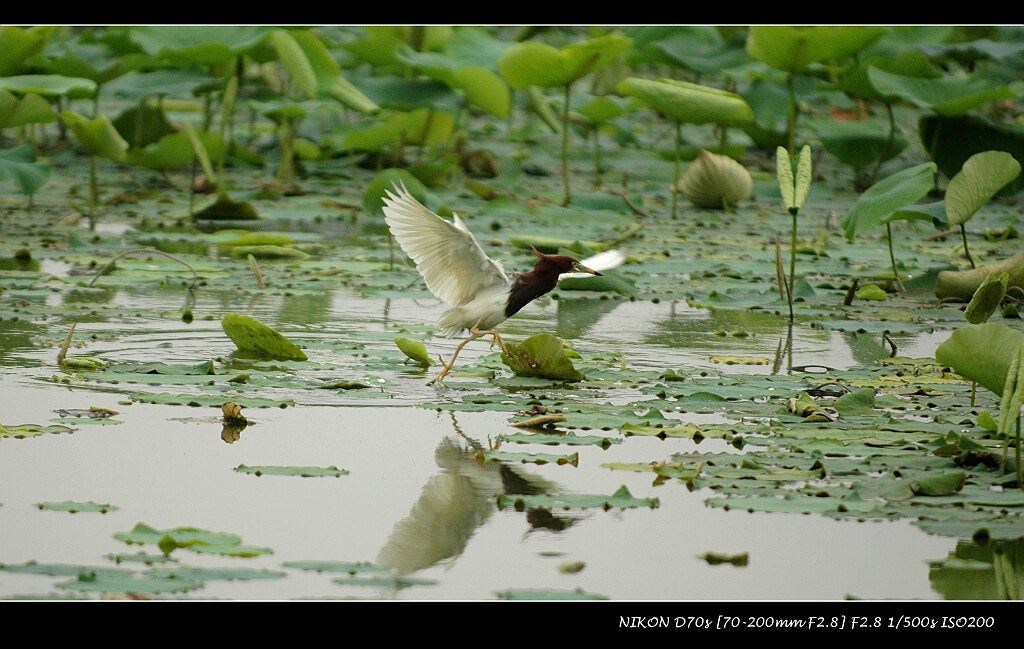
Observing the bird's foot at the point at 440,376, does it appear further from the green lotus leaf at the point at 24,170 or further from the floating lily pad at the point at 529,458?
the green lotus leaf at the point at 24,170

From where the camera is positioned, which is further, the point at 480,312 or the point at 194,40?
the point at 194,40

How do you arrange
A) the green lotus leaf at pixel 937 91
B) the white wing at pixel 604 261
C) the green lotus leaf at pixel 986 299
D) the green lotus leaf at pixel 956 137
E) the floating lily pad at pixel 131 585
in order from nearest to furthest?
the floating lily pad at pixel 131 585 < the green lotus leaf at pixel 986 299 < the white wing at pixel 604 261 < the green lotus leaf at pixel 937 91 < the green lotus leaf at pixel 956 137

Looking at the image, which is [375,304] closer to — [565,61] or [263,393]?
[263,393]

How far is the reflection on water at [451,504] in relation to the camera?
3160 mm

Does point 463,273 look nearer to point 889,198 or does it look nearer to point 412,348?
point 412,348

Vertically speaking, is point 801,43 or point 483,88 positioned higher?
point 801,43

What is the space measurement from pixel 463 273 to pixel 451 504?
1.67 m

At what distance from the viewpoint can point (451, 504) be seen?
11.6 feet

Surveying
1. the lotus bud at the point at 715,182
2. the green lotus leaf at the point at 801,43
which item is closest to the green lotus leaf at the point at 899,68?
the green lotus leaf at the point at 801,43

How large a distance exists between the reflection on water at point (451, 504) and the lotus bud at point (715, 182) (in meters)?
6.47

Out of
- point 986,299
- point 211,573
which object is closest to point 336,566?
point 211,573

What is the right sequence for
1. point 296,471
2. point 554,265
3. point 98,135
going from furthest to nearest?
1. point 98,135
2. point 554,265
3. point 296,471

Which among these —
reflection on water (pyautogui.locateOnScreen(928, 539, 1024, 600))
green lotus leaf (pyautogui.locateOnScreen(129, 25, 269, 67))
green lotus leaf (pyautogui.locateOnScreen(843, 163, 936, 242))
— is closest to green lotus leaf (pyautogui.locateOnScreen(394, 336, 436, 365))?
green lotus leaf (pyautogui.locateOnScreen(843, 163, 936, 242))

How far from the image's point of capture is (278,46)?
931 cm
